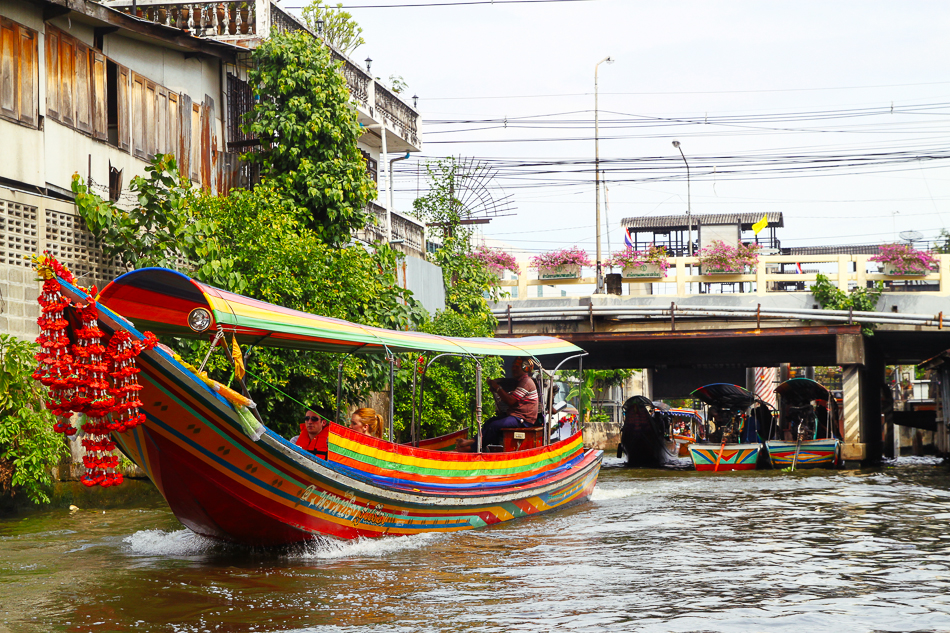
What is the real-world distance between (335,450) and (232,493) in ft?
3.23

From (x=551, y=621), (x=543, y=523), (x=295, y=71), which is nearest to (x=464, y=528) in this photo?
(x=543, y=523)

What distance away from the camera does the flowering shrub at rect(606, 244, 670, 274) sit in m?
22.8

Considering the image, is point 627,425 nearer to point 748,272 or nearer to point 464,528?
point 748,272

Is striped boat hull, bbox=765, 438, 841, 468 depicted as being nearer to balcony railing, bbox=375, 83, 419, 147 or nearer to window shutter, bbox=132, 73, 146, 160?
balcony railing, bbox=375, 83, 419, 147

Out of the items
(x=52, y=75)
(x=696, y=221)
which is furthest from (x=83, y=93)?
(x=696, y=221)

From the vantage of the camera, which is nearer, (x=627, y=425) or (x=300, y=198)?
(x=300, y=198)

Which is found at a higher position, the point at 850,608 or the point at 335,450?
the point at 335,450

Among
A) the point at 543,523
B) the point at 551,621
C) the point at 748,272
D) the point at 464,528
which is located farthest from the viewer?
the point at 748,272

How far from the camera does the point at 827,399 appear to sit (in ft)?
83.0

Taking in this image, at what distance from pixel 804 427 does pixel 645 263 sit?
24.1 ft

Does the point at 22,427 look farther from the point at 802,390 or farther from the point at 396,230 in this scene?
the point at 802,390

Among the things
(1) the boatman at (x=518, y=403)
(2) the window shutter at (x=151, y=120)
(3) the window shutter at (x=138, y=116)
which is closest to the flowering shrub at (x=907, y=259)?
(1) the boatman at (x=518, y=403)

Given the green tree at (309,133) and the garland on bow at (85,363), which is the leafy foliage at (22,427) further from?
the green tree at (309,133)

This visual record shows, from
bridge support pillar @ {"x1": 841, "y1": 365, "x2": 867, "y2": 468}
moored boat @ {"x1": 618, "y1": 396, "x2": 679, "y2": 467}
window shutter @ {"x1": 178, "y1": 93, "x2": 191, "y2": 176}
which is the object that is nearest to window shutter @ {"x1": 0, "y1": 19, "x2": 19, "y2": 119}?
window shutter @ {"x1": 178, "y1": 93, "x2": 191, "y2": 176}
